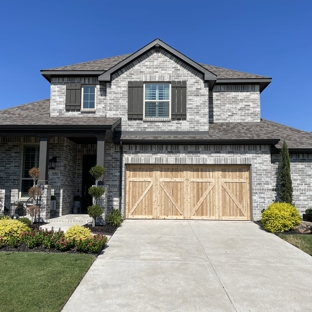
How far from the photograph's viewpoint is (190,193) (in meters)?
12.1

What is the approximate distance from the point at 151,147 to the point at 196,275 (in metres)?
7.42

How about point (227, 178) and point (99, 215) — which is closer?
point (99, 215)

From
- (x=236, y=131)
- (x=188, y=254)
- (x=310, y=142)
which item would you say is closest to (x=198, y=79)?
(x=236, y=131)

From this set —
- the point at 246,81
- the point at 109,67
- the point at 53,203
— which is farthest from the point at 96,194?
the point at 246,81

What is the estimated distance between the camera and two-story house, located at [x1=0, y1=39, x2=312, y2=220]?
39.2 feet

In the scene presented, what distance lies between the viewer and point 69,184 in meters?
12.8

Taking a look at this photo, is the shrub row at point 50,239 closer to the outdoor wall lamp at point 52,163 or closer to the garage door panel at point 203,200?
the outdoor wall lamp at point 52,163

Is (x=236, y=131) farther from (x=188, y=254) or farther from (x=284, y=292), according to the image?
(x=284, y=292)

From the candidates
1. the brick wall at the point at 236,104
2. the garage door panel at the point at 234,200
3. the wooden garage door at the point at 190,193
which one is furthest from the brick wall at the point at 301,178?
the brick wall at the point at 236,104

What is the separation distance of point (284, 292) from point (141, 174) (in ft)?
27.0

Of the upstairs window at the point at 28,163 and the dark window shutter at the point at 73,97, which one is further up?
the dark window shutter at the point at 73,97

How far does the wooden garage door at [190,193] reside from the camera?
39.3ft

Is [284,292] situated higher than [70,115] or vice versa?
[70,115]

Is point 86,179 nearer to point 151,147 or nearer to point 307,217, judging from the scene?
point 151,147
